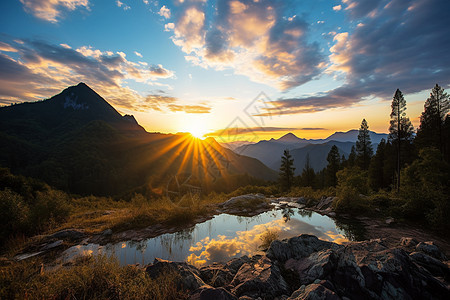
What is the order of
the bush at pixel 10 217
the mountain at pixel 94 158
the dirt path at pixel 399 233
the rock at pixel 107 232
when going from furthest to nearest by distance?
the mountain at pixel 94 158, the rock at pixel 107 232, the bush at pixel 10 217, the dirt path at pixel 399 233

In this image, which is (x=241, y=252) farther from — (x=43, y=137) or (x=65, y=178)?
(x=43, y=137)

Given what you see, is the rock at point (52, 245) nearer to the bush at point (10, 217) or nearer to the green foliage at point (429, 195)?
the bush at point (10, 217)

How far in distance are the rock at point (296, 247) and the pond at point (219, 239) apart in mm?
1463

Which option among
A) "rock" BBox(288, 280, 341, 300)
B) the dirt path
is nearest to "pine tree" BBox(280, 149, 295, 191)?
the dirt path

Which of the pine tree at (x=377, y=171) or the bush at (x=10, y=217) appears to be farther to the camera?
the pine tree at (x=377, y=171)

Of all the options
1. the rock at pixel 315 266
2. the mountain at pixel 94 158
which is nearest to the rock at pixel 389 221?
the rock at pixel 315 266

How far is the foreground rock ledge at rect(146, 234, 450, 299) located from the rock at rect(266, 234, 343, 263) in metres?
0.28

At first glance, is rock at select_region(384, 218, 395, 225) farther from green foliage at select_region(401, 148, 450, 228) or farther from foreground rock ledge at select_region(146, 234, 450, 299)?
foreground rock ledge at select_region(146, 234, 450, 299)

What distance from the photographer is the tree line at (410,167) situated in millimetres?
13117

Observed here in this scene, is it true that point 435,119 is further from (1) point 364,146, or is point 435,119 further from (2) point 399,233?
(2) point 399,233

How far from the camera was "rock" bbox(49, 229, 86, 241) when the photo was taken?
33.0 feet

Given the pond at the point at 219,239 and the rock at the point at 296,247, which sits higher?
the rock at the point at 296,247

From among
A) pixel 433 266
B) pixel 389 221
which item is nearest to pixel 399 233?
pixel 389 221

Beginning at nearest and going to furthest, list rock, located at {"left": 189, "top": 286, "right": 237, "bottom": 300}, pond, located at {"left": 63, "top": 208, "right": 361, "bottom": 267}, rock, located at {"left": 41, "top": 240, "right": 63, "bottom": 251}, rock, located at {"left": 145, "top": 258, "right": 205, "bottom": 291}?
rock, located at {"left": 189, "top": 286, "right": 237, "bottom": 300}
rock, located at {"left": 145, "top": 258, "right": 205, "bottom": 291}
pond, located at {"left": 63, "top": 208, "right": 361, "bottom": 267}
rock, located at {"left": 41, "top": 240, "right": 63, "bottom": 251}
